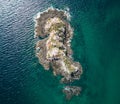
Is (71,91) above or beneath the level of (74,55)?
beneath

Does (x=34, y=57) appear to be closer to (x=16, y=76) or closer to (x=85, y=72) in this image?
(x=16, y=76)

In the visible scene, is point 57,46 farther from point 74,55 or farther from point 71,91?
point 71,91

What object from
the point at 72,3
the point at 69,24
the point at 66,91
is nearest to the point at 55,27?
the point at 69,24

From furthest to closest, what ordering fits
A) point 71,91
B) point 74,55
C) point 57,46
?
1. point 57,46
2. point 74,55
3. point 71,91

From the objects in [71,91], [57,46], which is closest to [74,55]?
[57,46]

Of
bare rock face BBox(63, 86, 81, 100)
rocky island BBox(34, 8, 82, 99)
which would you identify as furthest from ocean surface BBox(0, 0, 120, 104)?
rocky island BBox(34, 8, 82, 99)

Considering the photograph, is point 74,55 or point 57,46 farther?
point 57,46

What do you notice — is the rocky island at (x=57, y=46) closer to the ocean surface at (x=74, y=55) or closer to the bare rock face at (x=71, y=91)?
the bare rock face at (x=71, y=91)

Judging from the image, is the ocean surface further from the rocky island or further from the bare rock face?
the rocky island
